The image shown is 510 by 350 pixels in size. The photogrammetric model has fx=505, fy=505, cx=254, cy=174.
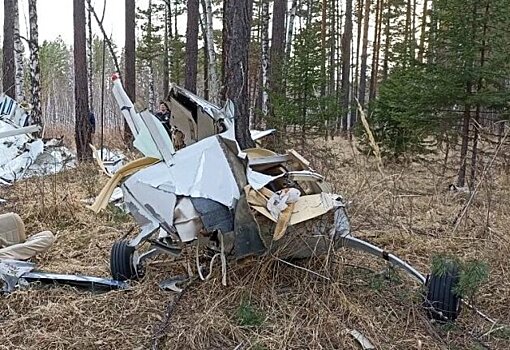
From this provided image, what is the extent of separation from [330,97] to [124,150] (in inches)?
189

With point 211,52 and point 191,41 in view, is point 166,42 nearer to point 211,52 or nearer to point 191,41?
point 191,41

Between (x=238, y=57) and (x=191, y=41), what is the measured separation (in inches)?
366

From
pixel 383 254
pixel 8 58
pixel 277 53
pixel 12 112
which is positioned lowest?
pixel 383 254

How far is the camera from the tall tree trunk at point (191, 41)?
14.3 m

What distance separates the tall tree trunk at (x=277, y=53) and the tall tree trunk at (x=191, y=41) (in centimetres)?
246

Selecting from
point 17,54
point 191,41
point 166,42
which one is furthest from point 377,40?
point 17,54

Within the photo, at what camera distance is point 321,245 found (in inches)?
149

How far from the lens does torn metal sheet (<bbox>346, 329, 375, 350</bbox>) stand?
10.4 ft

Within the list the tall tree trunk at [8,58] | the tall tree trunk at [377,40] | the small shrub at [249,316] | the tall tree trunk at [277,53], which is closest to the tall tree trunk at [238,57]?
the small shrub at [249,316]

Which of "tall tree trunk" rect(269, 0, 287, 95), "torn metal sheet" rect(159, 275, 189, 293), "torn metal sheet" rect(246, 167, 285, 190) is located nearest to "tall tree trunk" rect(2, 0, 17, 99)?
"tall tree trunk" rect(269, 0, 287, 95)

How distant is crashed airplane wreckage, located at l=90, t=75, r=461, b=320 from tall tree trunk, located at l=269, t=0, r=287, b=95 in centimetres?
626

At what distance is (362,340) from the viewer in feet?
10.6

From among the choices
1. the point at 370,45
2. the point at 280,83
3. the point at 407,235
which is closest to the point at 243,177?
the point at 407,235

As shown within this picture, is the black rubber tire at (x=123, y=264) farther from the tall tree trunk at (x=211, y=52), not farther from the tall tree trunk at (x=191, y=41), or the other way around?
the tall tree trunk at (x=191, y=41)
